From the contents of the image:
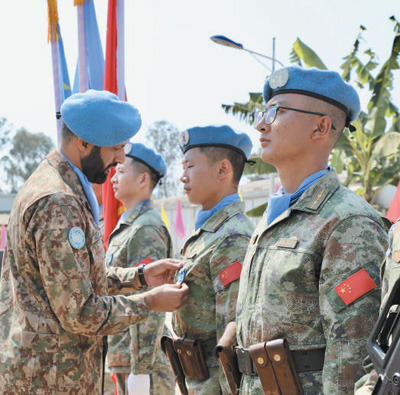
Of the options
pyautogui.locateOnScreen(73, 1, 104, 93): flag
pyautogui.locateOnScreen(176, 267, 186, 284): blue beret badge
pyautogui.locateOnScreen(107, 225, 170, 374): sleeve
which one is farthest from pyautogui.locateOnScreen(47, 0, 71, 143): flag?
pyautogui.locateOnScreen(176, 267, 186, 284): blue beret badge

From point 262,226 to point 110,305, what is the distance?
2.75 ft

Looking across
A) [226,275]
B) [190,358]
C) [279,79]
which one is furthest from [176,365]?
[279,79]

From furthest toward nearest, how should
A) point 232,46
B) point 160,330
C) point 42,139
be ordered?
point 42,139, point 232,46, point 160,330

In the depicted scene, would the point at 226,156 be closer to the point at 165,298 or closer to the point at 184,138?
the point at 184,138

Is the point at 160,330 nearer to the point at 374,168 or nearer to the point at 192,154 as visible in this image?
the point at 192,154

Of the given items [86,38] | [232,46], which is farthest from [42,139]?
[86,38]

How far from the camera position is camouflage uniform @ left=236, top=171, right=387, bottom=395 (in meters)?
1.83

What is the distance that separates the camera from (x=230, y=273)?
2.73 m

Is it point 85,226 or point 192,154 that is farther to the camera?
point 192,154

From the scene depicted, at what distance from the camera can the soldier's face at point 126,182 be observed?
443 cm

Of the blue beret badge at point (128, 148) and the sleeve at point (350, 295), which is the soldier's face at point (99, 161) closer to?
the sleeve at point (350, 295)

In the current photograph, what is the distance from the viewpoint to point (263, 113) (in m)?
2.42

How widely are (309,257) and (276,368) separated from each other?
44 centimetres

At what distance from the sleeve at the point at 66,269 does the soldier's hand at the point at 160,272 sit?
69cm
